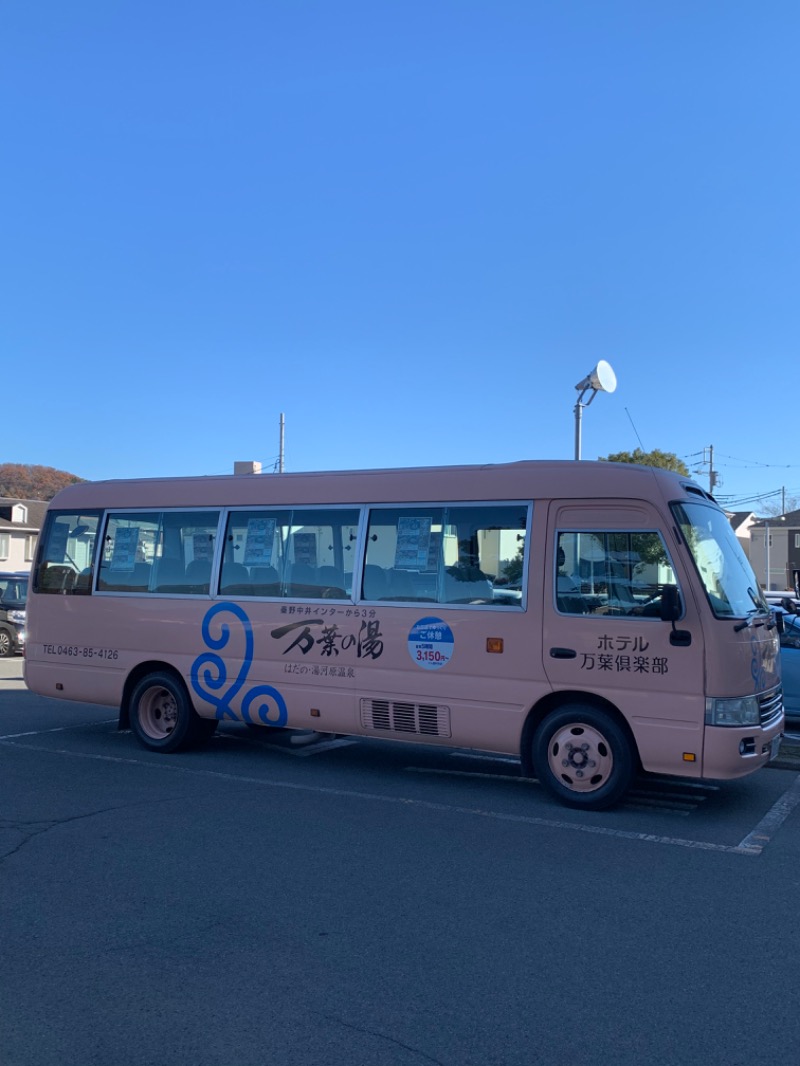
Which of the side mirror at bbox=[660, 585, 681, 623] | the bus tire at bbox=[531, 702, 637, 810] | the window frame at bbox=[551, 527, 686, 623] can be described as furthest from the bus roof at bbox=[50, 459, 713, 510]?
the bus tire at bbox=[531, 702, 637, 810]

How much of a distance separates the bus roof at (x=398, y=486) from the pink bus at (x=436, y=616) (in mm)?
19

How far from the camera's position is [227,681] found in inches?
368

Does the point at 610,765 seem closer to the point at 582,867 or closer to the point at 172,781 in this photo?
the point at 582,867

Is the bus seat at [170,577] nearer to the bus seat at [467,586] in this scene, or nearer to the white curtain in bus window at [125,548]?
the white curtain in bus window at [125,548]

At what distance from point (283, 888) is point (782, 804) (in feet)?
14.9

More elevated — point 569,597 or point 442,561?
point 442,561

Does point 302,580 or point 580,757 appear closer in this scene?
point 580,757

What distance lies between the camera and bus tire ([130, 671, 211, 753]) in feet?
31.8

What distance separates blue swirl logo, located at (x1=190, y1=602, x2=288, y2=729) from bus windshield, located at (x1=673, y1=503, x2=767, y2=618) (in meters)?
4.12

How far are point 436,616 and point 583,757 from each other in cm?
173

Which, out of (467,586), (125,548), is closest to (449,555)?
(467,586)

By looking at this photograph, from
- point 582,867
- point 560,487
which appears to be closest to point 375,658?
point 560,487

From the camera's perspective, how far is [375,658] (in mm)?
8492

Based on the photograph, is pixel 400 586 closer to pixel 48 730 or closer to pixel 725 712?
pixel 725 712
